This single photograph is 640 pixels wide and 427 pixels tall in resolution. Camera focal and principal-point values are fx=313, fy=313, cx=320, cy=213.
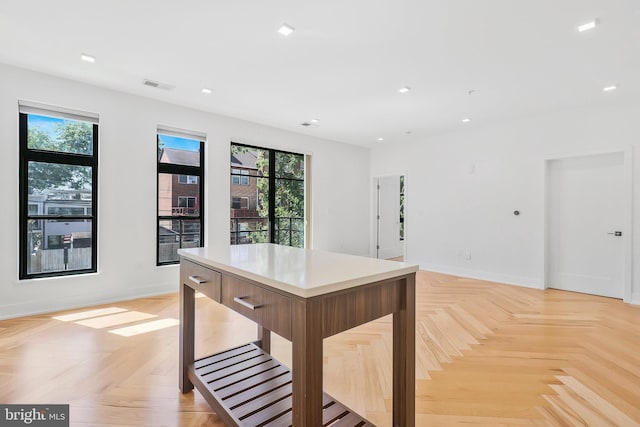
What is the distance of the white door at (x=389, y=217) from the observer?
7.05 m

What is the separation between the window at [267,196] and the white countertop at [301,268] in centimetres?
323

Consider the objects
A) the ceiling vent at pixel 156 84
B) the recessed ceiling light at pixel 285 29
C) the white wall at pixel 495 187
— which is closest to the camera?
the recessed ceiling light at pixel 285 29

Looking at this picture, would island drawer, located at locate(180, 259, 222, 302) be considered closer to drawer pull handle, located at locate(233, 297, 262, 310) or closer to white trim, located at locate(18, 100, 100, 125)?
drawer pull handle, located at locate(233, 297, 262, 310)

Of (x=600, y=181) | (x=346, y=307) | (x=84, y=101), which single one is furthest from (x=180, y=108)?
(x=600, y=181)

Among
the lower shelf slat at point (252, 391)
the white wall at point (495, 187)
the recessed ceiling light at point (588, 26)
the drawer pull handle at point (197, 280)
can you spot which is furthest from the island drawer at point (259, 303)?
the white wall at point (495, 187)

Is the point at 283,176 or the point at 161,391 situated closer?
the point at 161,391

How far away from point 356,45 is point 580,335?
128 inches

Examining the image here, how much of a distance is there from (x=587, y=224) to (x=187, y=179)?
553cm

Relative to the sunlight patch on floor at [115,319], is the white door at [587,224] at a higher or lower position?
higher

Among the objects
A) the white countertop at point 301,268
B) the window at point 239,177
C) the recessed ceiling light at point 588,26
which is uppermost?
the recessed ceiling light at point 588,26

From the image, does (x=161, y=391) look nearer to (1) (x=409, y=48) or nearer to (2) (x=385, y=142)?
(1) (x=409, y=48)

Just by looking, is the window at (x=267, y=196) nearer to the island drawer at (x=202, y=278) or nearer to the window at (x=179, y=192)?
the window at (x=179, y=192)

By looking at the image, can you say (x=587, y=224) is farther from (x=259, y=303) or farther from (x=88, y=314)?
(x=88, y=314)

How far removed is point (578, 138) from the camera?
4250 mm
